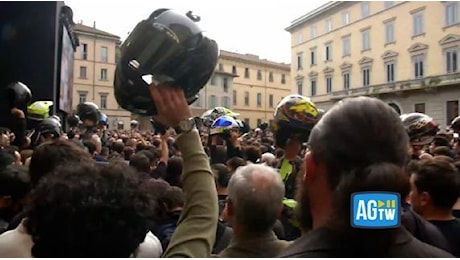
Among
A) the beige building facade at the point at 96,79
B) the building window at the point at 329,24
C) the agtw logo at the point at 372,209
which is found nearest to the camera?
the agtw logo at the point at 372,209

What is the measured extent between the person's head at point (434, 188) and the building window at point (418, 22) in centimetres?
3545

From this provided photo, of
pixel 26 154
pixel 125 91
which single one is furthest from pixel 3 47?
pixel 125 91

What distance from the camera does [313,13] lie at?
48.0 m

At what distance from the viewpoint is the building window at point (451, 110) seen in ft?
111

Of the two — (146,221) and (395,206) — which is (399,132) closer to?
(395,206)

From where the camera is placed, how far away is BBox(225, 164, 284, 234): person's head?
8.05ft

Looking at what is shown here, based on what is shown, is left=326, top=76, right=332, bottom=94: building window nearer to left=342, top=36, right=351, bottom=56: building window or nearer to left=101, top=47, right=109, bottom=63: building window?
left=342, top=36, right=351, bottom=56: building window

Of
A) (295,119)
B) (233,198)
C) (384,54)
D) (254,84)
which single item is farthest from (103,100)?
(233,198)

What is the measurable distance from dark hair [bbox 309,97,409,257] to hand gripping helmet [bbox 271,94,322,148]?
7.57 ft

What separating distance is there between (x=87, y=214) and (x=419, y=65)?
3867cm

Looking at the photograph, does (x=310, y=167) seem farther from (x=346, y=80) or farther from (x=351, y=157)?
(x=346, y=80)

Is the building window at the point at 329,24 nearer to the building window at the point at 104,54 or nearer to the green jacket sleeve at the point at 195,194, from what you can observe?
the building window at the point at 104,54

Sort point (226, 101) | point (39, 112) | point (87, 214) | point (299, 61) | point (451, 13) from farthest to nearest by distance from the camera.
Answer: point (226, 101)
point (299, 61)
point (451, 13)
point (39, 112)
point (87, 214)

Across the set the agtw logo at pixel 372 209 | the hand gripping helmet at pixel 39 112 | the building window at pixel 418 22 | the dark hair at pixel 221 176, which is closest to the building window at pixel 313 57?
the building window at pixel 418 22
